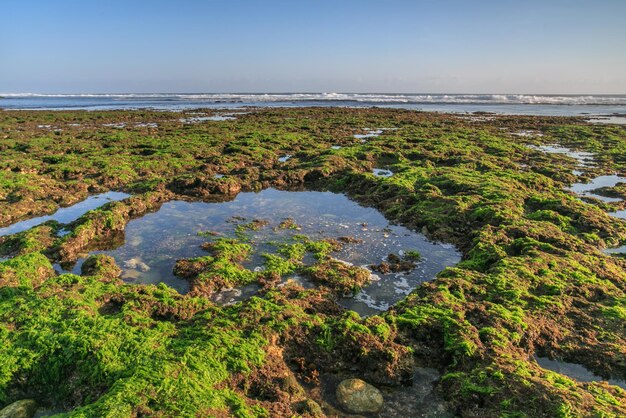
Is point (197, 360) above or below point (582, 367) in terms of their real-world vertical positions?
above

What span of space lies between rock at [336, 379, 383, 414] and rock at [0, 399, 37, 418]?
3670 millimetres

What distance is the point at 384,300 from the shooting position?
285 inches

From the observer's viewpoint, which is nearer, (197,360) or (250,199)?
(197,360)

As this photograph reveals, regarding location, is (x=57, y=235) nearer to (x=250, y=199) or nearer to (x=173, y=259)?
(x=173, y=259)

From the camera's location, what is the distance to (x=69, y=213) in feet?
37.9

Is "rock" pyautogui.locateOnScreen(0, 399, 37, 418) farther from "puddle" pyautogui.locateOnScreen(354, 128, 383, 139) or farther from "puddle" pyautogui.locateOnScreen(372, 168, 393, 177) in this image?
"puddle" pyautogui.locateOnScreen(354, 128, 383, 139)

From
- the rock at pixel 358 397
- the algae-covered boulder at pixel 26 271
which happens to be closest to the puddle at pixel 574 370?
the rock at pixel 358 397

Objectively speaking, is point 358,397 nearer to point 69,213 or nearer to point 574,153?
point 69,213

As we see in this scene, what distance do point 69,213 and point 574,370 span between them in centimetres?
1305

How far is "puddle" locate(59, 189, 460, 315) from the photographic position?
7.83 metres

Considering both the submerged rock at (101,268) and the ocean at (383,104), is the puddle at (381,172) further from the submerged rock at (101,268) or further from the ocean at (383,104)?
the ocean at (383,104)

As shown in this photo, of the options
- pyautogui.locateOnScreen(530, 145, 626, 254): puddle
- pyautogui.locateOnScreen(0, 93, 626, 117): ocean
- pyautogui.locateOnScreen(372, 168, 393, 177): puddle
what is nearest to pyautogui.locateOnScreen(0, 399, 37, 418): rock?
pyautogui.locateOnScreen(530, 145, 626, 254): puddle

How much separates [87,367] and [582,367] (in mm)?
6900

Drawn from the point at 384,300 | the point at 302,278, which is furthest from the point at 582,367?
the point at 302,278
